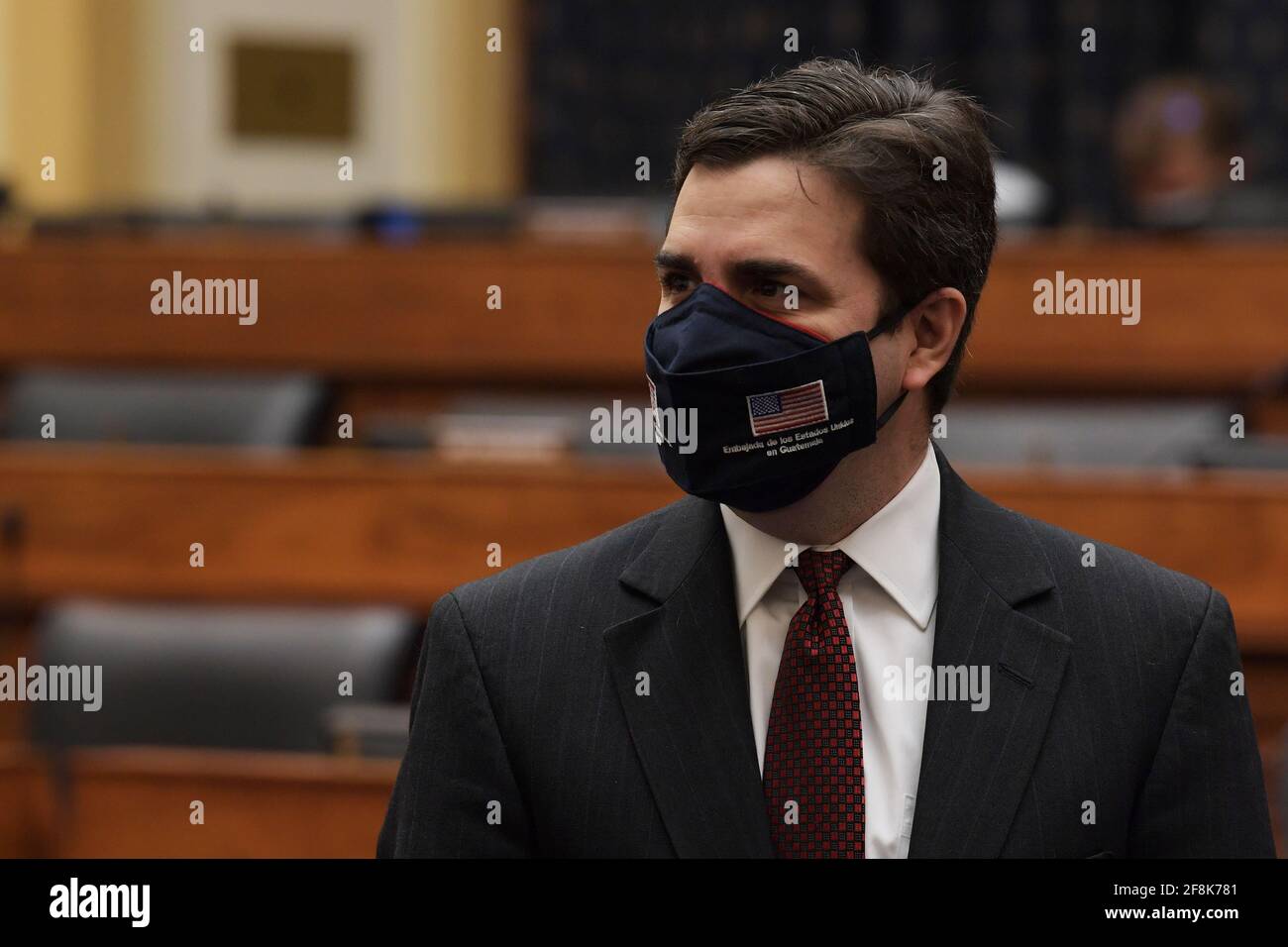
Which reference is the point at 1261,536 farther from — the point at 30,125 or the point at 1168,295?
the point at 30,125

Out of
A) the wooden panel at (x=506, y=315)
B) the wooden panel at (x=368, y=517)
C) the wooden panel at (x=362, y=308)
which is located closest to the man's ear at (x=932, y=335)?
the wooden panel at (x=368, y=517)

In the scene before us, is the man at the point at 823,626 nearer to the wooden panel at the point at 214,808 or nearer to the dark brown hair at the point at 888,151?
the dark brown hair at the point at 888,151

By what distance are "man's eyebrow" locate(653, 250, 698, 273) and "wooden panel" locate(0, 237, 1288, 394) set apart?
1944mm

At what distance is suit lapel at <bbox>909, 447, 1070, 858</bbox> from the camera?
2.72 feet

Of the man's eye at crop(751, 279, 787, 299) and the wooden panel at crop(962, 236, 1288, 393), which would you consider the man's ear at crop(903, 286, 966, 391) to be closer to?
the man's eye at crop(751, 279, 787, 299)

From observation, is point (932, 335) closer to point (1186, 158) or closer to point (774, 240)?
point (774, 240)

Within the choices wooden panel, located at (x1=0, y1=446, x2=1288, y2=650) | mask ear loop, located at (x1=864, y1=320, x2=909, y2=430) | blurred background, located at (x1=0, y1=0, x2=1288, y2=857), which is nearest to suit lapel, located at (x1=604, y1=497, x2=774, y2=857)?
mask ear loop, located at (x1=864, y1=320, x2=909, y2=430)

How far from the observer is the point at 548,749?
85 centimetres

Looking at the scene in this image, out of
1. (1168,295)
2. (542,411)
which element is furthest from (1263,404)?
(542,411)

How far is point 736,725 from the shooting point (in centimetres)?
85

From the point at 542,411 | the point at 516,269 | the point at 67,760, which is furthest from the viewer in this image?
the point at 516,269

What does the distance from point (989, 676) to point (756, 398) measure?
186 mm

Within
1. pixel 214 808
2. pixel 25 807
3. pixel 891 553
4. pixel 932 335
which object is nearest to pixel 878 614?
pixel 891 553

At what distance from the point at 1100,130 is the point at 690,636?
13.6ft
